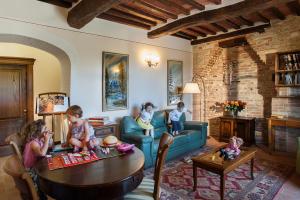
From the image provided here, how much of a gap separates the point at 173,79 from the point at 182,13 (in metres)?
2.09

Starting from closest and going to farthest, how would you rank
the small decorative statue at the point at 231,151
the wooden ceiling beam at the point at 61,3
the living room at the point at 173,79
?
the small decorative statue at the point at 231,151 → the living room at the point at 173,79 → the wooden ceiling beam at the point at 61,3

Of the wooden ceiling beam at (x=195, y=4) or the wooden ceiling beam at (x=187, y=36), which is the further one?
the wooden ceiling beam at (x=187, y=36)

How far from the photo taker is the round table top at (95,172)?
5.24 feet

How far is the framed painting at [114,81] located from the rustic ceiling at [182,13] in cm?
82

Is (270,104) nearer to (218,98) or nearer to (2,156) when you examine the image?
(218,98)

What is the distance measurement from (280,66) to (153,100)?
3.06 meters

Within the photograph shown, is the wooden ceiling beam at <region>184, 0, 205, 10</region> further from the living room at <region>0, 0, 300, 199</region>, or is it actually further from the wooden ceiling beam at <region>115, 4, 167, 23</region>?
the wooden ceiling beam at <region>115, 4, 167, 23</region>

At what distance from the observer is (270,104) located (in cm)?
520

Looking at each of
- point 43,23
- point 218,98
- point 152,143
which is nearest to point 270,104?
point 218,98

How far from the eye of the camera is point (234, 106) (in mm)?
5410

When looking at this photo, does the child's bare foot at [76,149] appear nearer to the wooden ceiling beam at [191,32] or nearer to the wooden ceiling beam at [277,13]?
the wooden ceiling beam at [191,32]

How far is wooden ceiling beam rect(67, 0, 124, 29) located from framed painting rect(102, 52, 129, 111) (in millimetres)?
961

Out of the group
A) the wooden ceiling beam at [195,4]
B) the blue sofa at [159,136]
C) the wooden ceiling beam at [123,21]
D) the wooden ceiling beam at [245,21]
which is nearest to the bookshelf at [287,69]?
the wooden ceiling beam at [245,21]

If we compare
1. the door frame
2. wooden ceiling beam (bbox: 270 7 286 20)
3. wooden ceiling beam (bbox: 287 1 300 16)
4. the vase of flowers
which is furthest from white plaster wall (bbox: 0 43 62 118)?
wooden ceiling beam (bbox: 287 1 300 16)
